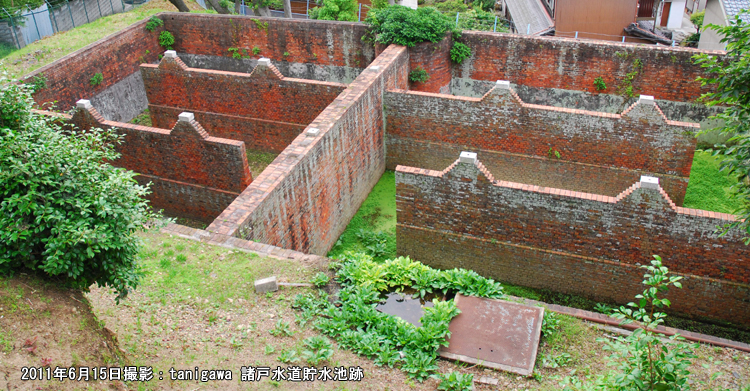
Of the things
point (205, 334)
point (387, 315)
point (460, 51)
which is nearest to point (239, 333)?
point (205, 334)

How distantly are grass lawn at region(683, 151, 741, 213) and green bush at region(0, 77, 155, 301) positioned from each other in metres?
11.6

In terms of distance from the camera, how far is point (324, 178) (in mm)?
10648

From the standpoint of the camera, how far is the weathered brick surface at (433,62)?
15.0 metres

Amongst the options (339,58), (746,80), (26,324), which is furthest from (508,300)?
(339,58)

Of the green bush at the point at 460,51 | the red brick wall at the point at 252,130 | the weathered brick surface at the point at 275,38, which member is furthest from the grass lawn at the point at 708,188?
the red brick wall at the point at 252,130

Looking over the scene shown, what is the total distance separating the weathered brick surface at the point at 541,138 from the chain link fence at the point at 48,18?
41.6ft

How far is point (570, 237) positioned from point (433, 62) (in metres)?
7.28

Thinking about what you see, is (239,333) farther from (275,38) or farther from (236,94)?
(275,38)

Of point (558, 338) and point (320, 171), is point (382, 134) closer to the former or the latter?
point (320, 171)

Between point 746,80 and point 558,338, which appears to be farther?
point 558,338

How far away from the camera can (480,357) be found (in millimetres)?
6723

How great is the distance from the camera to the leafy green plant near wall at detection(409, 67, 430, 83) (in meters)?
15.1

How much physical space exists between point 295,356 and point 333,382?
22.0 inches

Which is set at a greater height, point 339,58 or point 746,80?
point 746,80
